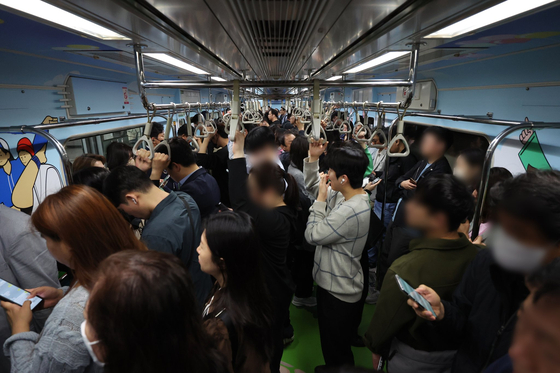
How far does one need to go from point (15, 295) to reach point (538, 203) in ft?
7.40

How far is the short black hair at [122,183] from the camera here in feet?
5.61

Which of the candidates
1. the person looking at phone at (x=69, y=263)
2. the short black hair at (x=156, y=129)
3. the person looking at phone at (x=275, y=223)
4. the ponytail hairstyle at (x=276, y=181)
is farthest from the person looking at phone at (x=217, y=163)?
the person looking at phone at (x=69, y=263)

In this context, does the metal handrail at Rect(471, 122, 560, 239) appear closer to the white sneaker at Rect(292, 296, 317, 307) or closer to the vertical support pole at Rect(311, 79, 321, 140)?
the vertical support pole at Rect(311, 79, 321, 140)

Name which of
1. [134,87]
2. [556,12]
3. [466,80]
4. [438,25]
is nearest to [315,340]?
[438,25]

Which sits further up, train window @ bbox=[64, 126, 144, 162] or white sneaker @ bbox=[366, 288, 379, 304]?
train window @ bbox=[64, 126, 144, 162]

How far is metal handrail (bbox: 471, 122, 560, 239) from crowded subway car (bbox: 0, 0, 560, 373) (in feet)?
0.04

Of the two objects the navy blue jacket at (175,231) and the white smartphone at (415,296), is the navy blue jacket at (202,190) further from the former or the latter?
the white smartphone at (415,296)

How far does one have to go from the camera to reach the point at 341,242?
1.91m

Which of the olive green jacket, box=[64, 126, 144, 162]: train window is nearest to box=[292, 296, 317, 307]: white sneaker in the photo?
the olive green jacket

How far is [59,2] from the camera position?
1.15 m

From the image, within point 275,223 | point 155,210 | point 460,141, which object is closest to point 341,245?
point 275,223

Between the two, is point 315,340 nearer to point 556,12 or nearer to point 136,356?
point 136,356

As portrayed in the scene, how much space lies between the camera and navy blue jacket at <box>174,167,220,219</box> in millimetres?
2457

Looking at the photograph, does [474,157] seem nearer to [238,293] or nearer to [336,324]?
[336,324]
